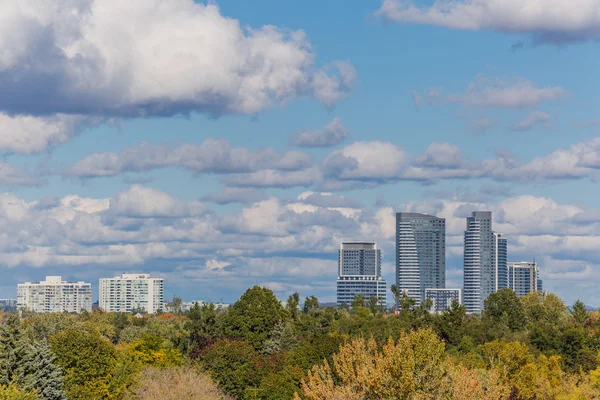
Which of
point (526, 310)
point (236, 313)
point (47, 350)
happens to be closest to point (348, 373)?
point (47, 350)

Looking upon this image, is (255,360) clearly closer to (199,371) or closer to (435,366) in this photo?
(199,371)

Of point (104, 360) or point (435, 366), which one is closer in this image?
point (435, 366)

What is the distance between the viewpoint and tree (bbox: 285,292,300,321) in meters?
150

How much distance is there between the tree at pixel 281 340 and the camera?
125875 mm

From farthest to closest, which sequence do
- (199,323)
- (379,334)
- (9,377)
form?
(199,323), (379,334), (9,377)

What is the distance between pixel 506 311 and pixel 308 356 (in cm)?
5795

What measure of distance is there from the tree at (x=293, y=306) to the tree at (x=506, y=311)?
2829 centimetres

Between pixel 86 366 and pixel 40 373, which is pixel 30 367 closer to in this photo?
pixel 40 373

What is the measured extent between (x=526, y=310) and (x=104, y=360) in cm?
8959

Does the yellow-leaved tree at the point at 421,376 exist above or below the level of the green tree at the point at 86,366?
above

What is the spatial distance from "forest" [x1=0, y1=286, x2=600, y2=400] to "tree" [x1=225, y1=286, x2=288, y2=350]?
131mm

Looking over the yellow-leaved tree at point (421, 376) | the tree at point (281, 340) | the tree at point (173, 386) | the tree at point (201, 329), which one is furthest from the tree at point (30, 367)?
the tree at point (201, 329)

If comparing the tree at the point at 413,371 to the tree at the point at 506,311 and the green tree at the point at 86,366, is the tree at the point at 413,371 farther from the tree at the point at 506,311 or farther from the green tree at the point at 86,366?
the tree at the point at 506,311

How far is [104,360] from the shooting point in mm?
89125
